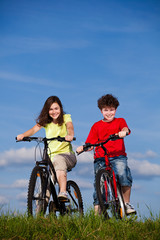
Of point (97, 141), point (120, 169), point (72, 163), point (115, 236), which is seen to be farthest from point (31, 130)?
point (115, 236)

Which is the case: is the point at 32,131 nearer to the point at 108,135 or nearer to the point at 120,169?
the point at 108,135

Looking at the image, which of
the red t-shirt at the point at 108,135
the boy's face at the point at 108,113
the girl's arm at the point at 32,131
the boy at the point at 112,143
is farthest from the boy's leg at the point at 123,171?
the girl's arm at the point at 32,131

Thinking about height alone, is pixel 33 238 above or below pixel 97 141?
below

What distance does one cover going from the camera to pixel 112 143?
7.38 m

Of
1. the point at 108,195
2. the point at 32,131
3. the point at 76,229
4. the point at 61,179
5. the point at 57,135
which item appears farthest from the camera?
the point at 32,131

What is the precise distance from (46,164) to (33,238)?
210 centimetres

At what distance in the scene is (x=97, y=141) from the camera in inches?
286

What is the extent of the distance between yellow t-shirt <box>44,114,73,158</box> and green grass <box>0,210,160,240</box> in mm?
1902

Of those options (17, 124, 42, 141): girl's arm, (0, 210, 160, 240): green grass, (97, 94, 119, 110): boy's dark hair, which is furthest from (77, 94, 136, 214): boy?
(17, 124, 42, 141): girl's arm

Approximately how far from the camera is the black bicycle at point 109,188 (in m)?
6.77

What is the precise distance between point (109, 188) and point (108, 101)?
6.14 feet

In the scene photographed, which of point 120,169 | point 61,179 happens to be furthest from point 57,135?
point 120,169

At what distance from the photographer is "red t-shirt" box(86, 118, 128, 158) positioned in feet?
24.0

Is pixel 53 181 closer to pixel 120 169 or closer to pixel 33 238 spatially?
pixel 120 169
